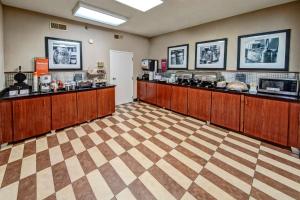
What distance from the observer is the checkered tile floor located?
1742 mm

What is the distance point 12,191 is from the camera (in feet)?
5.65

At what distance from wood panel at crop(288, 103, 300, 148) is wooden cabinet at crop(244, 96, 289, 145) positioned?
0.17 feet

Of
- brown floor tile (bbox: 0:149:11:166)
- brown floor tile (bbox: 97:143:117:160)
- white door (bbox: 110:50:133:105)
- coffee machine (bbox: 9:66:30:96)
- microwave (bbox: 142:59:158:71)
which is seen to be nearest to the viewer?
brown floor tile (bbox: 0:149:11:166)

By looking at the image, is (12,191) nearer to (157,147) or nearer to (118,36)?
(157,147)

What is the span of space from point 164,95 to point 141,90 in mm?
1337

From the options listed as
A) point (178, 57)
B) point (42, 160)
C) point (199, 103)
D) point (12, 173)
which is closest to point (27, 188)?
Answer: point (12, 173)

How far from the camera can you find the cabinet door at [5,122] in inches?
105

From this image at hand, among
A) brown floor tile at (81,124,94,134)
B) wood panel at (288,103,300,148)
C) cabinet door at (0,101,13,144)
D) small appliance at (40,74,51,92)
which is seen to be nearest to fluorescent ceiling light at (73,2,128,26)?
small appliance at (40,74,51,92)

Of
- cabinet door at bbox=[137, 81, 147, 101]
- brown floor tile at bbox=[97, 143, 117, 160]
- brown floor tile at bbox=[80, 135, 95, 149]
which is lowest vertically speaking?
brown floor tile at bbox=[97, 143, 117, 160]

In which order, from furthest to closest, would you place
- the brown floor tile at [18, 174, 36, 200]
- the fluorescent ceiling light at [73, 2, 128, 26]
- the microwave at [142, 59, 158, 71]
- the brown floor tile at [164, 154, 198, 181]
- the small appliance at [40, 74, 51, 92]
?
1. the microwave at [142, 59, 158, 71]
2. the small appliance at [40, 74, 51, 92]
3. the fluorescent ceiling light at [73, 2, 128, 26]
4. the brown floor tile at [164, 154, 198, 181]
5. the brown floor tile at [18, 174, 36, 200]

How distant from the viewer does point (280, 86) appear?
2859 millimetres

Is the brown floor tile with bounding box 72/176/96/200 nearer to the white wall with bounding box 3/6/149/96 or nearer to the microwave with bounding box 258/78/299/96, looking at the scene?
the white wall with bounding box 3/6/149/96

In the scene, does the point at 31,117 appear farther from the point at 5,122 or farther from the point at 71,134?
the point at 71,134

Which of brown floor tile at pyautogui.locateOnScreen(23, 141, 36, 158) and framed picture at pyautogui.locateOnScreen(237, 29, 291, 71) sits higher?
framed picture at pyautogui.locateOnScreen(237, 29, 291, 71)
